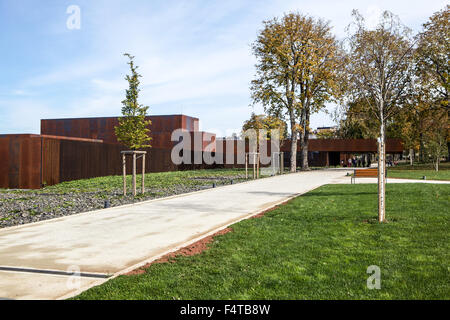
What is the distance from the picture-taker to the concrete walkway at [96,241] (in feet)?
15.2

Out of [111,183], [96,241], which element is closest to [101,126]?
[111,183]

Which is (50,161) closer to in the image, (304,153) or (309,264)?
(309,264)

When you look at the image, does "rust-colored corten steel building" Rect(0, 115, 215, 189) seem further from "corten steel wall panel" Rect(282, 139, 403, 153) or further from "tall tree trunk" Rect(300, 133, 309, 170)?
"corten steel wall panel" Rect(282, 139, 403, 153)

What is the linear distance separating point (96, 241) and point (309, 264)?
12.7 ft

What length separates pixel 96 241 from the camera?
6816 millimetres

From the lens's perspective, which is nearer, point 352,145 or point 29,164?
point 29,164

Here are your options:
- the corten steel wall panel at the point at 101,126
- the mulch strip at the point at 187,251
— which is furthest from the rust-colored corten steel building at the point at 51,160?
the corten steel wall panel at the point at 101,126

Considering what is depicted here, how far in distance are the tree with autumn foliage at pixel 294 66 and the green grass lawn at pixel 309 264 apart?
2812 centimetres

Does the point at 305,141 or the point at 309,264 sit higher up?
the point at 305,141

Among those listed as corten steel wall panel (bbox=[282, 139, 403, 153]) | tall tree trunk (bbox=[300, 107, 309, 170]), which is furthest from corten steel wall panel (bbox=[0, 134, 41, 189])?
corten steel wall panel (bbox=[282, 139, 403, 153])

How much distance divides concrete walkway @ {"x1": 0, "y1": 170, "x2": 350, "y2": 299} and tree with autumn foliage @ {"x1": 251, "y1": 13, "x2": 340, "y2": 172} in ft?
86.1

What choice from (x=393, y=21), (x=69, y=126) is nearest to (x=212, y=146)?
(x=69, y=126)
